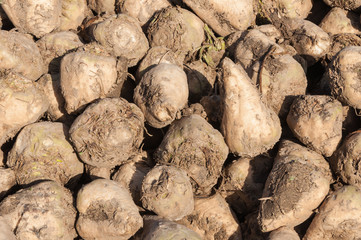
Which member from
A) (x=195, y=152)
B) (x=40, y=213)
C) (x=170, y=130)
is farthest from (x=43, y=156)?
(x=195, y=152)

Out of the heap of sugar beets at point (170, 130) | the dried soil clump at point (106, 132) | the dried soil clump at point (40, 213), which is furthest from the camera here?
the dried soil clump at point (106, 132)

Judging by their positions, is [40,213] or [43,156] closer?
[40,213]

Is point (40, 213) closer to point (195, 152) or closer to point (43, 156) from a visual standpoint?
point (43, 156)

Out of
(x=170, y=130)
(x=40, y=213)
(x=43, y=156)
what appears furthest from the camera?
(x=170, y=130)

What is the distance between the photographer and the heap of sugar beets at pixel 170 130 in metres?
3.52

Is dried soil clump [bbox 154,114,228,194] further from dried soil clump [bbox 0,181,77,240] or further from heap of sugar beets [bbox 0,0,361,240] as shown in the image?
dried soil clump [bbox 0,181,77,240]

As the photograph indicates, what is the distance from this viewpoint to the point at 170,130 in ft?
13.0

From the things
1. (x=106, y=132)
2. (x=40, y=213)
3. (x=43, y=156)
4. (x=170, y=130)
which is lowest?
(x=40, y=213)

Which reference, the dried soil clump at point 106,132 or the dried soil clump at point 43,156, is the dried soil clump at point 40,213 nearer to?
the dried soil clump at point 43,156

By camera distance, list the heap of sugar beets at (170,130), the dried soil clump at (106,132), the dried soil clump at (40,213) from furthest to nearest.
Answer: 1. the dried soil clump at (106,132)
2. the heap of sugar beets at (170,130)
3. the dried soil clump at (40,213)

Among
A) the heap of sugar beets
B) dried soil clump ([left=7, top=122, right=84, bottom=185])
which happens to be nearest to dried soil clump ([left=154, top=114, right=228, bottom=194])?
the heap of sugar beets

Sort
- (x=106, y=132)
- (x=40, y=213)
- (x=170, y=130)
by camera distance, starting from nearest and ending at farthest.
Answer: (x=40, y=213) → (x=106, y=132) → (x=170, y=130)

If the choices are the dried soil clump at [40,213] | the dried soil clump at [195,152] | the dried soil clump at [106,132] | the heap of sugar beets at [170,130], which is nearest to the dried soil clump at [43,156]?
the heap of sugar beets at [170,130]

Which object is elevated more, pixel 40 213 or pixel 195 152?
pixel 195 152
